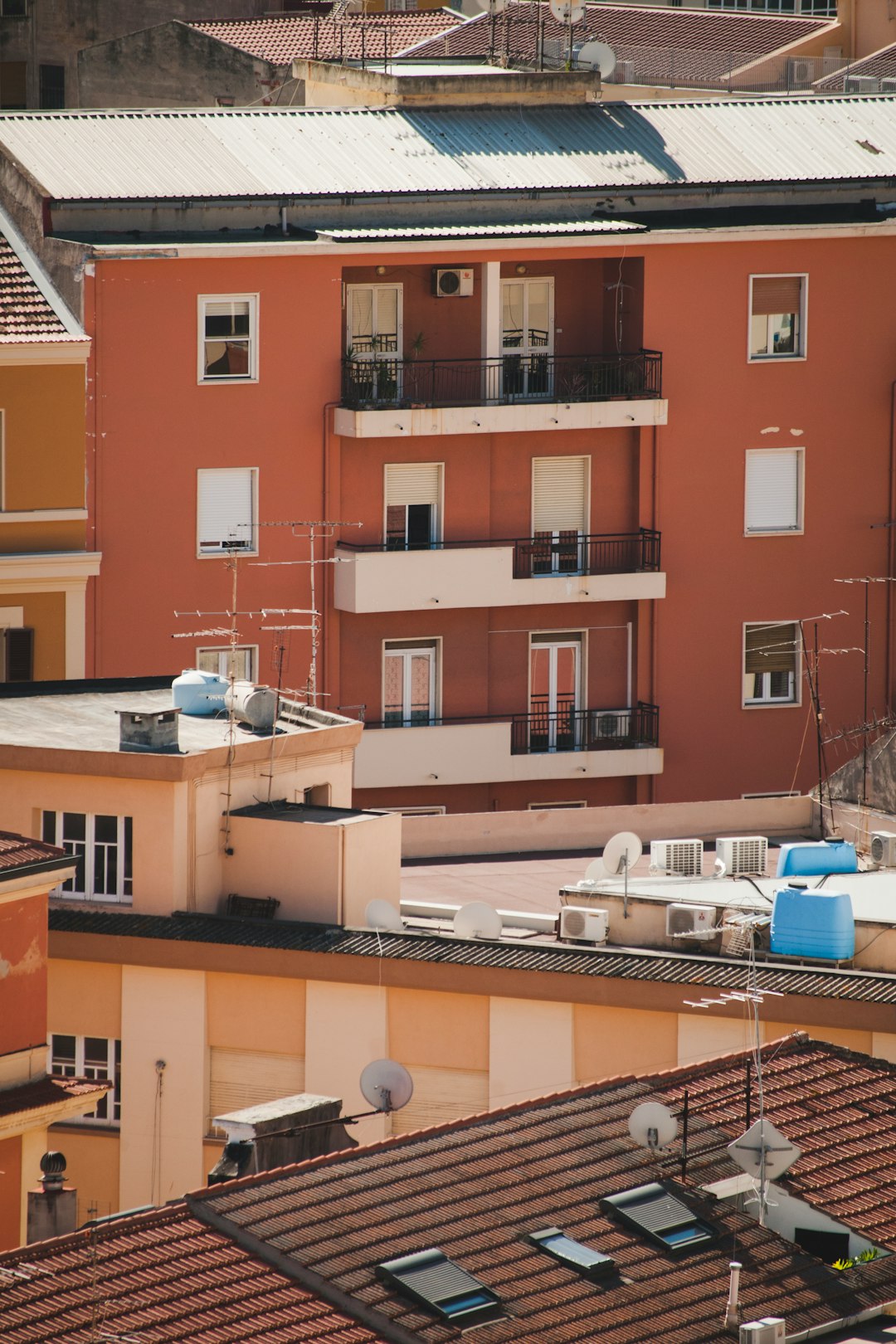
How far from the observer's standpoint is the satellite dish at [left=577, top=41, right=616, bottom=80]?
5822 centimetres

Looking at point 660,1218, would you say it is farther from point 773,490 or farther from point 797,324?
point 797,324

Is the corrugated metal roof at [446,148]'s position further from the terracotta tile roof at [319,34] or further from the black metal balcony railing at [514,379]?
the terracotta tile roof at [319,34]

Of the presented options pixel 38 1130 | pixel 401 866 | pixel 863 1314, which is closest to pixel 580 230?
pixel 401 866

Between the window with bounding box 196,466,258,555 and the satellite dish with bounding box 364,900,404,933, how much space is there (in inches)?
661

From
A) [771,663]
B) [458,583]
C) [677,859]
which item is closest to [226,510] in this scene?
[458,583]

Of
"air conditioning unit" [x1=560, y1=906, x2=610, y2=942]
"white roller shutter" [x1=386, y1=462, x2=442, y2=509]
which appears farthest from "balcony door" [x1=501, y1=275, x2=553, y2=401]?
"air conditioning unit" [x1=560, y1=906, x2=610, y2=942]

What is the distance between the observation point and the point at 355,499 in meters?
52.6

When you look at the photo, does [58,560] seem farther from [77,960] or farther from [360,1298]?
[360,1298]

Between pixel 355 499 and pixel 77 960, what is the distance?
1882cm

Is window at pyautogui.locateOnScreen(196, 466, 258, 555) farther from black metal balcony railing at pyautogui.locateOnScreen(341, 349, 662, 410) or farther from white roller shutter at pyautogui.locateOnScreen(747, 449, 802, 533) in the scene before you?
white roller shutter at pyautogui.locateOnScreen(747, 449, 802, 533)

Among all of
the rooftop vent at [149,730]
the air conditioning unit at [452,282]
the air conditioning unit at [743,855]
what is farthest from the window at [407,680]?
the rooftop vent at [149,730]

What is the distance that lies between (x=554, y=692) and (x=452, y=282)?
799cm

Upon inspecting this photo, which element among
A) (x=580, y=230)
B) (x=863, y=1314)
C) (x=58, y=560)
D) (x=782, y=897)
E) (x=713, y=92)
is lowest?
(x=863, y=1314)

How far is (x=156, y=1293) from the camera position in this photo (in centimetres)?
2362
